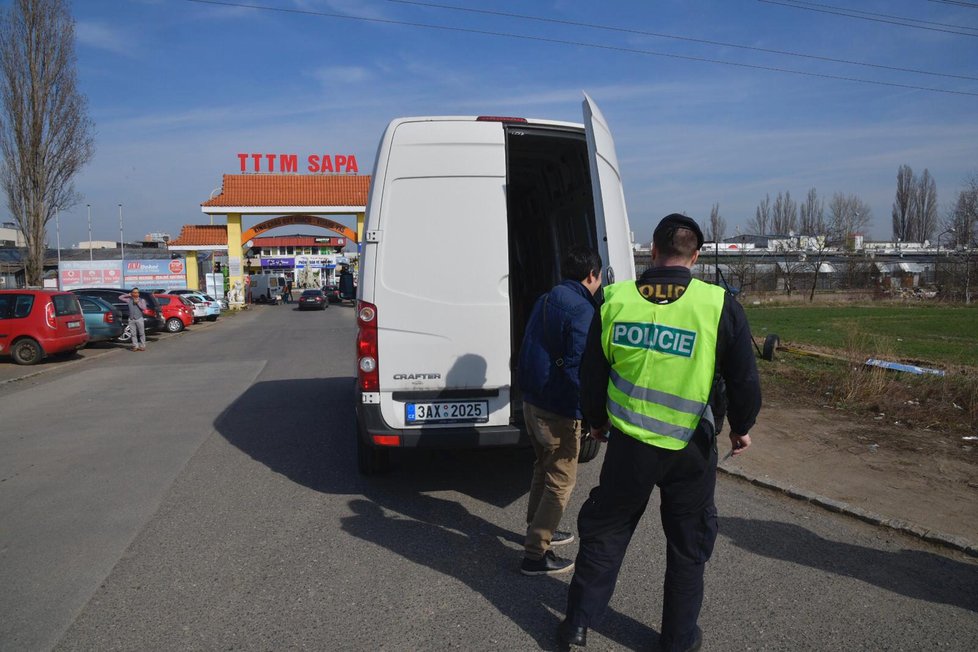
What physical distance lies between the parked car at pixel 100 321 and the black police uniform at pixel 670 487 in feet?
62.7

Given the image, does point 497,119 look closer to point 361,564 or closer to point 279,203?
point 361,564

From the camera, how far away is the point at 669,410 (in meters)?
2.93

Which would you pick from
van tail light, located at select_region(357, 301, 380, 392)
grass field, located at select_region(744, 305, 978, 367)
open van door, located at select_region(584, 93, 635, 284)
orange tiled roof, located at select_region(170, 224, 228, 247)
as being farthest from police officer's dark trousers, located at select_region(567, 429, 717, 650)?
orange tiled roof, located at select_region(170, 224, 228, 247)

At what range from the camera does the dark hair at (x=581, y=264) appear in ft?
13.5

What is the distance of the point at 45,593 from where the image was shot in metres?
3.83

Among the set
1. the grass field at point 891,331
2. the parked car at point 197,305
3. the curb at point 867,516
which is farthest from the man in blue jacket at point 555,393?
the parked car at point 197,305

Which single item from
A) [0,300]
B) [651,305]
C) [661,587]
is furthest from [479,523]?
[0,300]

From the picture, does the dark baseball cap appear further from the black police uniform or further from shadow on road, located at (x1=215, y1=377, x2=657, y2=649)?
shadow on road, located at (x1=215, y1=377, x2=657, y2=649)

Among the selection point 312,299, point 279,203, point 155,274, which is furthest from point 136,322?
point 279,203

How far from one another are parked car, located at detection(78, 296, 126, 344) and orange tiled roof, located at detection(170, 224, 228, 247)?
3674 centimetres

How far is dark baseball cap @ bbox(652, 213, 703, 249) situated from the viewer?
9.90 feet

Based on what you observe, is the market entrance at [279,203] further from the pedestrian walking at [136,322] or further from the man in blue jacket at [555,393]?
the man in blue jacket at [555,393]

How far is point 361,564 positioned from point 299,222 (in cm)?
4207

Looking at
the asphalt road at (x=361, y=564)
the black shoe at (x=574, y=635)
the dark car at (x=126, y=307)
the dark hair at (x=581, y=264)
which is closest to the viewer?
the black shoe at (x=574, y=635)
